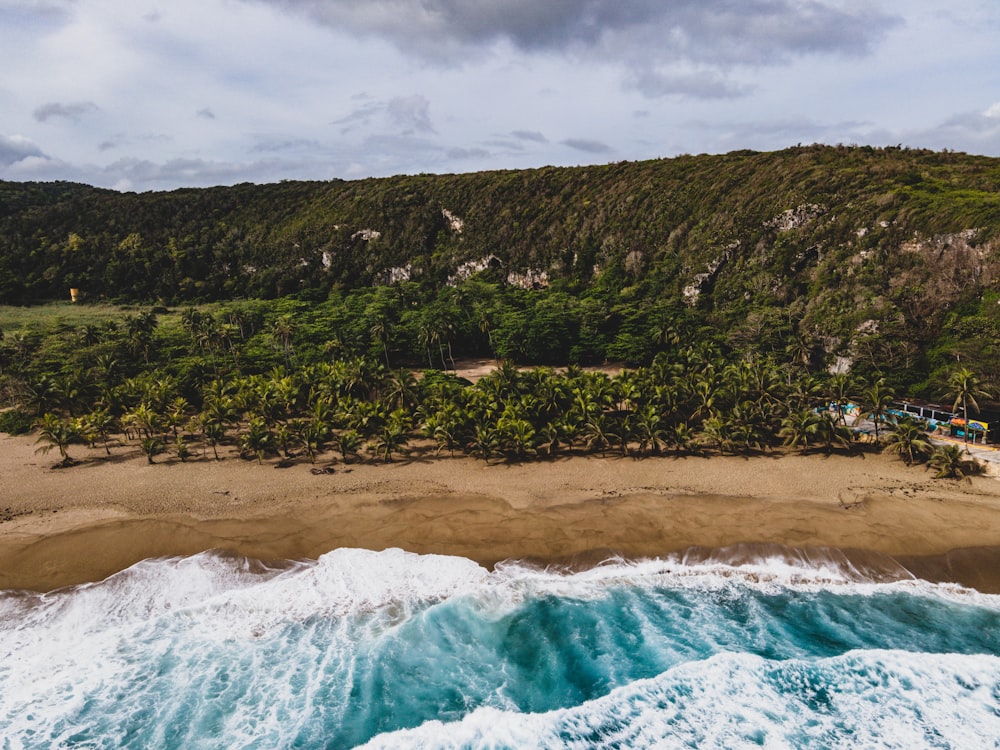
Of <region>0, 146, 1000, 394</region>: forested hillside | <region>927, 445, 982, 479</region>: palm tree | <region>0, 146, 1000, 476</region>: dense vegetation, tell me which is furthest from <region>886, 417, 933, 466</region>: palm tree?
<region>0, 146, 1000, 394</region>: forested hillside

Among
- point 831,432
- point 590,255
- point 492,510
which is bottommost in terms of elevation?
point 492,510

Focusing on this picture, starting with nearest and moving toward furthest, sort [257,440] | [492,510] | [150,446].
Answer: [492,510] → [257,440] → [150,446]

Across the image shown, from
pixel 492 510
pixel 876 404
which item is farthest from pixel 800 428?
pixel 492 510

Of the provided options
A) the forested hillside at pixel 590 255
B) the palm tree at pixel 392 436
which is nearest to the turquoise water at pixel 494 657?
the palm tree at pixel 392 436

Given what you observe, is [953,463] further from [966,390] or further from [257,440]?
[257,440]

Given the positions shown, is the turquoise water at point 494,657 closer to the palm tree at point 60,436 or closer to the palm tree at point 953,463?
the palm tree at point 953,463

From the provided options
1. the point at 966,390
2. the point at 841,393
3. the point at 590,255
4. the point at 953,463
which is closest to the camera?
the point at 953,463
